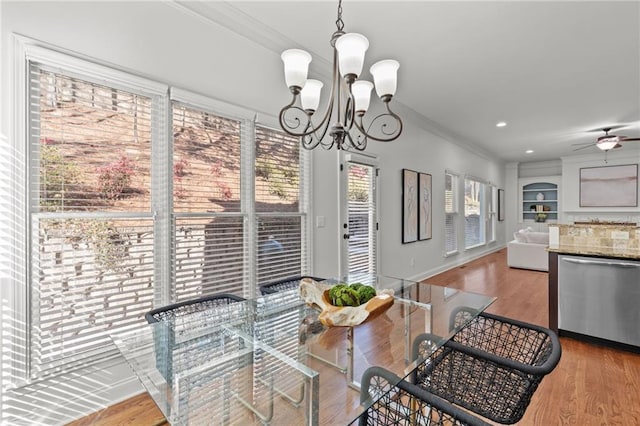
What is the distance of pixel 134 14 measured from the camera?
6.56 ft

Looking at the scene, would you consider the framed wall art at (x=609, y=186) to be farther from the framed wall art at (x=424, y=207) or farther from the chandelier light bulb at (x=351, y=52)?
the chandelier light bulb at (x=351, y=52)

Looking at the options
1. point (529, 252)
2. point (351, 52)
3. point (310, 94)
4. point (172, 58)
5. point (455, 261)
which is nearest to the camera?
point (351, 52)

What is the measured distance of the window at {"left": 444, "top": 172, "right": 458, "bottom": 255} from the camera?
6059 millimetres

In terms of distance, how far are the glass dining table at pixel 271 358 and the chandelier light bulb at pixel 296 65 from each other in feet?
4.41

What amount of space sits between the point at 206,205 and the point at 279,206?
0.71m

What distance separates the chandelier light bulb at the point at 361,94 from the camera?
1953mm

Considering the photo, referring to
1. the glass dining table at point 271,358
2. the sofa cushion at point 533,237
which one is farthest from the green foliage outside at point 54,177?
the sofa cushion at point 533,237

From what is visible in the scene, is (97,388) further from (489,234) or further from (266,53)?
(489,234)

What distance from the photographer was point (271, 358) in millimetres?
1312

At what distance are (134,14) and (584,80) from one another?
4849mm

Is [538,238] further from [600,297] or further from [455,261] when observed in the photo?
[600,297]

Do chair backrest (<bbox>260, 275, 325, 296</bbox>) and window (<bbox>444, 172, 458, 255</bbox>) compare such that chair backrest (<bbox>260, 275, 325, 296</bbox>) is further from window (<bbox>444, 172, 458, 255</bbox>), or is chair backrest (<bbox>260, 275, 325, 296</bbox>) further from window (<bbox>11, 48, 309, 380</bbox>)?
window (<bbox>444, 172, 458, 255</bbox>)

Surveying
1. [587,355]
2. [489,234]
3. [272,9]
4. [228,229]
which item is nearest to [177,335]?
[228,229]

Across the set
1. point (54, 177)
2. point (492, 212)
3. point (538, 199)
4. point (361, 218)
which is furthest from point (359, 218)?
point (538, 199)
